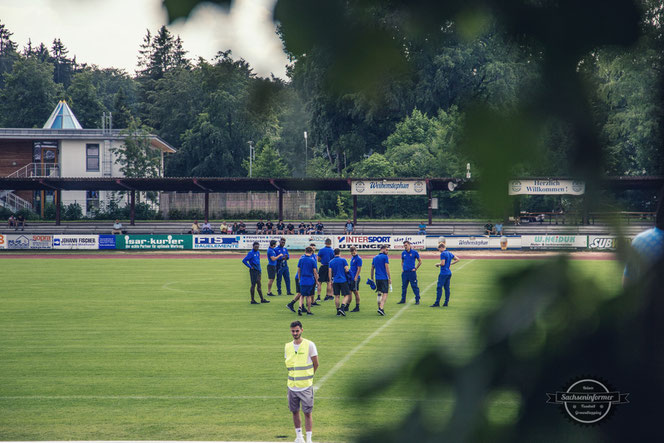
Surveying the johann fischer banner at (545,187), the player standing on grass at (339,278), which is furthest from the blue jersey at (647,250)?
the player standing on grass at (339,278)

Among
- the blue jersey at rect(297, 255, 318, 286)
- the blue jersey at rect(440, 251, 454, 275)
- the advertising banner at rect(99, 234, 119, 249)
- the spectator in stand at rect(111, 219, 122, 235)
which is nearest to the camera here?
the blue jersey at rect(297, 255, 318, 286)

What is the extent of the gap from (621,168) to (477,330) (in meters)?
0.40

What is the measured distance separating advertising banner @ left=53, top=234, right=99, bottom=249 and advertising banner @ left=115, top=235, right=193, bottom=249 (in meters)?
1.82

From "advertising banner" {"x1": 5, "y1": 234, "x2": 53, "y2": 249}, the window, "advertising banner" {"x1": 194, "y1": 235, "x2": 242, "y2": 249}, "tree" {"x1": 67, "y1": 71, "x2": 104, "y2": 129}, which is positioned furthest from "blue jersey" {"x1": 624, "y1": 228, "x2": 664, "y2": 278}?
the window

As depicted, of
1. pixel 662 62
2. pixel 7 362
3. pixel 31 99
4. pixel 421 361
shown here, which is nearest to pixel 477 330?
pixel 421 361

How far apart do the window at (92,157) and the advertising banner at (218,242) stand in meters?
14.1

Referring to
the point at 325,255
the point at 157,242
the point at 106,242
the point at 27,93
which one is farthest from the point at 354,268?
the point at 106,242

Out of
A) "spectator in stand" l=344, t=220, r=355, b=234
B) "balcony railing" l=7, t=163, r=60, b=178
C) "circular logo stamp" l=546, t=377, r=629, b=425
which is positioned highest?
"balcony railing" l=7, t=163, r=60, b=178

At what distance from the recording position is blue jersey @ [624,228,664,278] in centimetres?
133

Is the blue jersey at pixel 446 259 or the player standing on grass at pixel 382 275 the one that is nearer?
the player standing on grass at pixel 382 275

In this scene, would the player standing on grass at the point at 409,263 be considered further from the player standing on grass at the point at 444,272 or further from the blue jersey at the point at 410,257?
the player standing on grass at the point at 444,272

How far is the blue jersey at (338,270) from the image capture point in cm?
1970

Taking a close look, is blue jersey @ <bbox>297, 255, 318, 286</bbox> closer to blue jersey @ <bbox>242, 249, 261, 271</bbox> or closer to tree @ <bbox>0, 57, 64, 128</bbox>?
blue jersey @ <bbox>242, 249, 261, 271</bbox>

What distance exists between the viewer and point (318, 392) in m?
11.6
